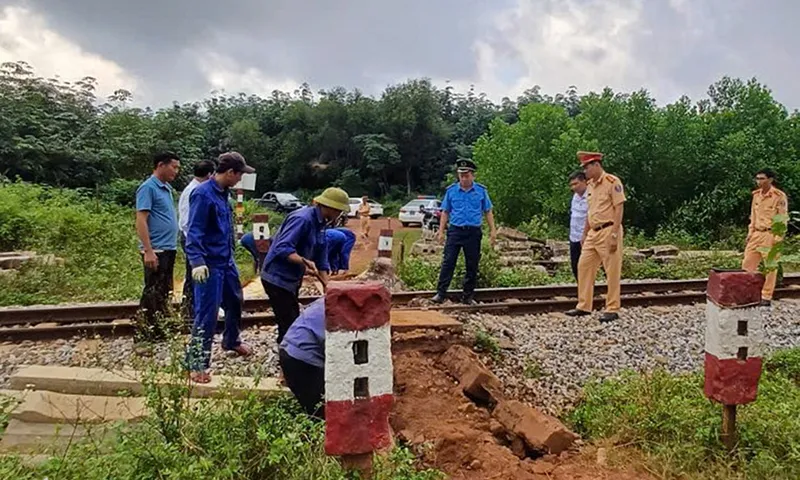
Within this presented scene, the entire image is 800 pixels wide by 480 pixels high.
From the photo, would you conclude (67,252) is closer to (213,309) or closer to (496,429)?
(213,309)

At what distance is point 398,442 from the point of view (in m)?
3.42

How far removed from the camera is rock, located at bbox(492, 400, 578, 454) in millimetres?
3477

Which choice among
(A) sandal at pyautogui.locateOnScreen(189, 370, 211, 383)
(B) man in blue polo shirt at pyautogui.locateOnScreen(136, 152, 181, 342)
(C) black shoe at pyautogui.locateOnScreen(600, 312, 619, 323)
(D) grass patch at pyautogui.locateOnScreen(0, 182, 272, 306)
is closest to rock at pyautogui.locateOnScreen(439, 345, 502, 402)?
(A) sandal at pyautogui.locateOnScreen(189, 370, 211, 383)

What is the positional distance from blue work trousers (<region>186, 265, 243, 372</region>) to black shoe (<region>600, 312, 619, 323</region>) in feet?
12.7

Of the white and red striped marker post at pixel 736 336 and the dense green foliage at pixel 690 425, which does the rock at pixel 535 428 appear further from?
the white and red striped marker post at pixel 736 336

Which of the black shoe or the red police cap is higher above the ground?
the red police cap

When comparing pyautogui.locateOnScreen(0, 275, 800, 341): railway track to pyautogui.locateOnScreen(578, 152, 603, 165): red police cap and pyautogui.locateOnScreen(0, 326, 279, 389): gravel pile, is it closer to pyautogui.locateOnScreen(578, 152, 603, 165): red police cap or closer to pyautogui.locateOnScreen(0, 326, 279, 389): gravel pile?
pyautogui.locateOnScreen(0, 326, 279, 389): gravel pile

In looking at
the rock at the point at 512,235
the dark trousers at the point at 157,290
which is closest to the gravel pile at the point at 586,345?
the dark trousers at the point at 157,290

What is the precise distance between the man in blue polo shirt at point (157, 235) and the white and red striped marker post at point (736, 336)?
4130 millimetres

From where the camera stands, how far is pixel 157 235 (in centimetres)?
546

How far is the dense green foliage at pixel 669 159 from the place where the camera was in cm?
1908

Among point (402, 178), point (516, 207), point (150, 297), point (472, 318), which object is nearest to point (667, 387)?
point (472, 318)

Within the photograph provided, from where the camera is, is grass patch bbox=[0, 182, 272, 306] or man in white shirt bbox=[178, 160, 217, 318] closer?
man in white shirt bbox=[178, 160, 217, 318]

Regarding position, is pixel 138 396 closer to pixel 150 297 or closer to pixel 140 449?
pixel 140 449
